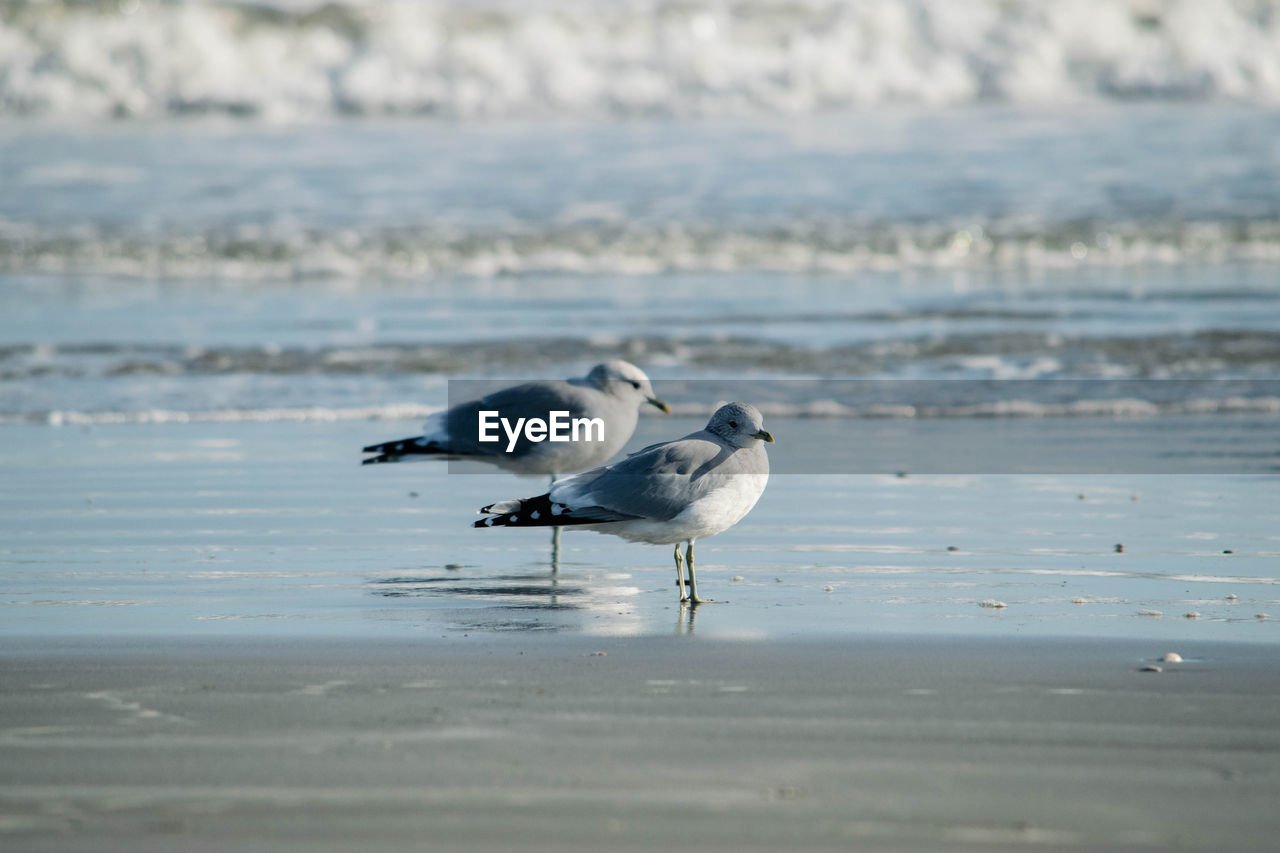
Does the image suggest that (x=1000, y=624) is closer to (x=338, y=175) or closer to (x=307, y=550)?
(x=307, y=550)

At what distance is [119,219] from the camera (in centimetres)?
1756

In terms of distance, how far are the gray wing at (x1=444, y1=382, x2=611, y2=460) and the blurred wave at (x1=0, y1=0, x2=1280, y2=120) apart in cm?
2049

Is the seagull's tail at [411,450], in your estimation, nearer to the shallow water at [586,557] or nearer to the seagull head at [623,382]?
the shallow water at [586,557]

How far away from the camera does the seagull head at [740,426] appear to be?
498 centimetres

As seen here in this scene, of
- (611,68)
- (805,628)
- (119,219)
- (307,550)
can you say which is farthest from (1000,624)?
(611,68)

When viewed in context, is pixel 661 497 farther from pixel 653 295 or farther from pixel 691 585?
pixel 653 295

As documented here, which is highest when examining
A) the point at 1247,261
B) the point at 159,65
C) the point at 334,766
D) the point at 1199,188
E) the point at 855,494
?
the point at 159,65

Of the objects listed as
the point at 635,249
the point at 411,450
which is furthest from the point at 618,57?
the point at 411,450

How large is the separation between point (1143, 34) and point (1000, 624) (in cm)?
2663

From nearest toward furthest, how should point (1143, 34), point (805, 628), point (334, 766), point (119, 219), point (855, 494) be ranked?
point (334, 766) < point (805, 628) < point (855, 494) < point (119, 219) < point (1143, 34)

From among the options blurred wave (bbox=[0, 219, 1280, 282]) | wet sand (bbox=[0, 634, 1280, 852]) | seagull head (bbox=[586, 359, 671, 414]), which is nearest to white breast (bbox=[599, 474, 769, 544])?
wet sand (bbox=[0, 634, 1280, 852])

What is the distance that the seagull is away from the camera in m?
6.07
